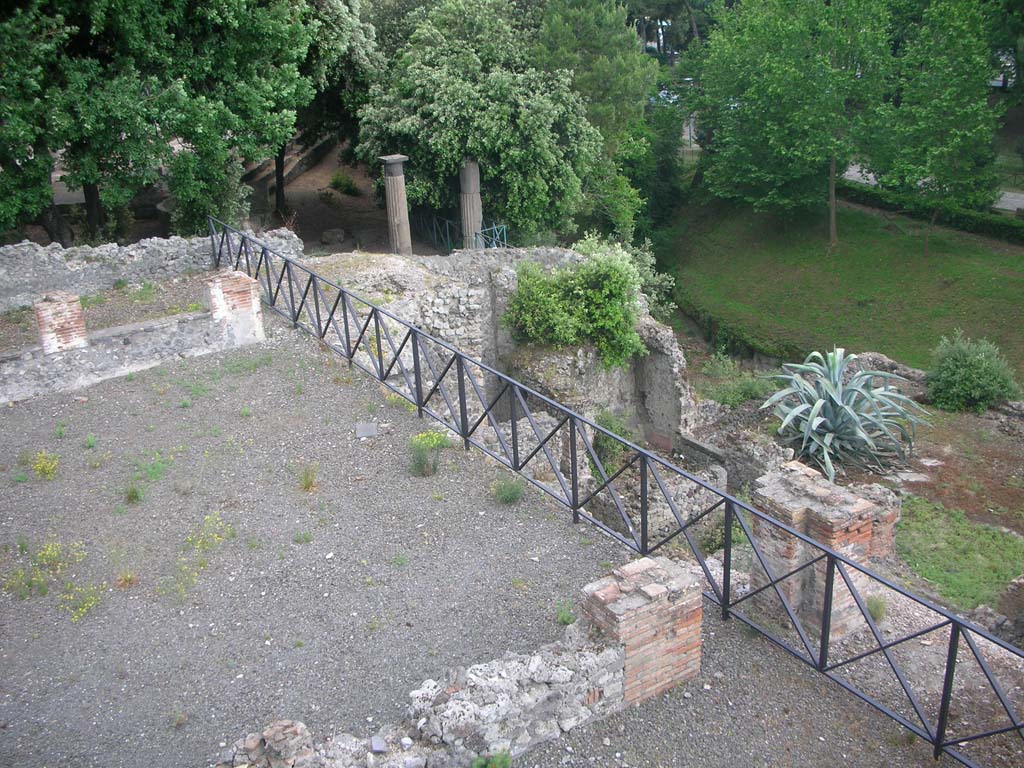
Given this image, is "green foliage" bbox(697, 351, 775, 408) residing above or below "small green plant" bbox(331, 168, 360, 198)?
below

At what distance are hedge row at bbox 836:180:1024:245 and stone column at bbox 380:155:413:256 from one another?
15027 millimetres

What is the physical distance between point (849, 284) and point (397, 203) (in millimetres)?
14545

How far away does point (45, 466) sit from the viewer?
8.95 meters

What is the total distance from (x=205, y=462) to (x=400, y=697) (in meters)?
4.16

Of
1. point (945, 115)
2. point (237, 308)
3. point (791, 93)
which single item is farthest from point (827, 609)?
point (791, 93)

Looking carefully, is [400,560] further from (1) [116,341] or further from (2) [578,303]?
(2) [578,303]

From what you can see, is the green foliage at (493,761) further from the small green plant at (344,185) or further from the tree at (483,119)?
the small green plant at (344,185)

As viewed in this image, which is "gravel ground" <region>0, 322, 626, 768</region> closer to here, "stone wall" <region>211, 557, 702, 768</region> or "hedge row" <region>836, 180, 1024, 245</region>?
"stone wall" <region>211, 557, 702, 768</region>

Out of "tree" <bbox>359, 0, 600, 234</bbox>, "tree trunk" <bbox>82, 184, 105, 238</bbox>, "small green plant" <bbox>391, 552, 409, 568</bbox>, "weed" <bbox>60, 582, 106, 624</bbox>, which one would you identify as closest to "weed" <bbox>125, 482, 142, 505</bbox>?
Result: "weed" <bbox>60, 582, 106, 624</bbox>

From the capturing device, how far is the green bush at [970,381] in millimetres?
15656

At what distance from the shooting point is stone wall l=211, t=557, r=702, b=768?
5.27m

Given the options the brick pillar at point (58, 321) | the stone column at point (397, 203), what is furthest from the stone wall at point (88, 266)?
the stone column at point (397, 203)

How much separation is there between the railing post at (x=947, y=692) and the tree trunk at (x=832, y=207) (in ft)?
78.2

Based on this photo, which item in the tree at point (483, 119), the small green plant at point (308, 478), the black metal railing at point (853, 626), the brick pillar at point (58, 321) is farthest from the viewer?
the tree at point (483, 119)
